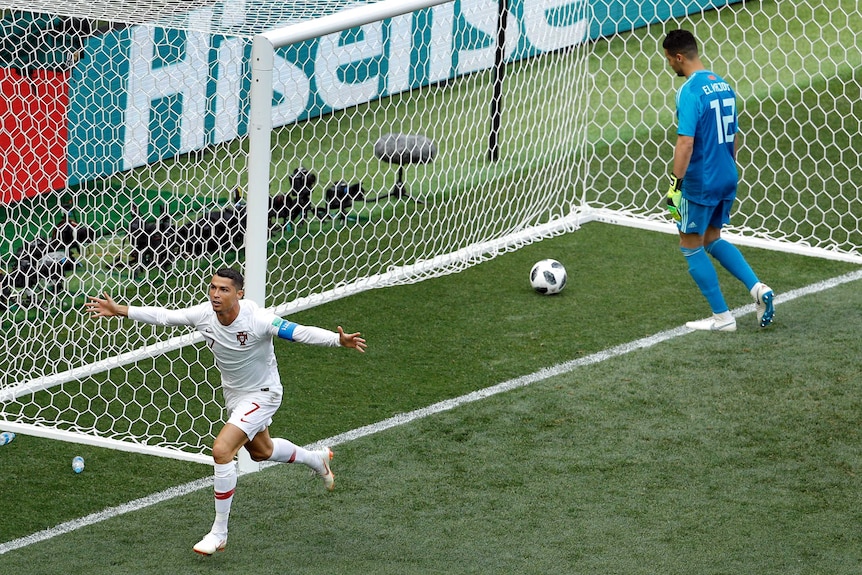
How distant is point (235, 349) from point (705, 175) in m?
3.35

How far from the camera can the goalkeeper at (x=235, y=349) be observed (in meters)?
5.70

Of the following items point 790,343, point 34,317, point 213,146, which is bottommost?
point 34,317

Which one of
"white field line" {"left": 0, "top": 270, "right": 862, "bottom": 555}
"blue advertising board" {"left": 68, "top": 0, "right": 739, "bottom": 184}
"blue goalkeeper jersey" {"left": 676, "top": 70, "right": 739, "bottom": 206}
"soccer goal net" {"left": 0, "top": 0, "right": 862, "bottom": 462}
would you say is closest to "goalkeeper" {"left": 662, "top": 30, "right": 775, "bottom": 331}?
"blue goalkeeper jersey" {"left": 676, "top": 70, "right": 739, "bottom": 206}

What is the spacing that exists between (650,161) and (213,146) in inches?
202

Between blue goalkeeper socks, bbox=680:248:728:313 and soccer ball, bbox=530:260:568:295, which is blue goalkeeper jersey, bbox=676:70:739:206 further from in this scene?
soccer ball, bbox=530:260:568:295

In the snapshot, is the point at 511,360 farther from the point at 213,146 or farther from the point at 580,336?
the point at 213,146

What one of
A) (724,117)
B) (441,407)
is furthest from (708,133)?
(441,407)

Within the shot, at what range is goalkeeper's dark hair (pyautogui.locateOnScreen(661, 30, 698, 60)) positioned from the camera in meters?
7.79

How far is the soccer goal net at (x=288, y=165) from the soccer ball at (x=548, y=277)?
84 centimetres

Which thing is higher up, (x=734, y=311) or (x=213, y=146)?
(x=213, y=146)

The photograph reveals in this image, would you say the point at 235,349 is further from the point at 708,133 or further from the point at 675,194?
the point at 708,133

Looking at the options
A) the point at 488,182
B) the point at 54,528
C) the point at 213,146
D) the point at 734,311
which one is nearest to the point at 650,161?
the point at 488,182

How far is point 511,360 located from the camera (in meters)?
8.12

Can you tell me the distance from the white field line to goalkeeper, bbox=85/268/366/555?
0.69 meters
